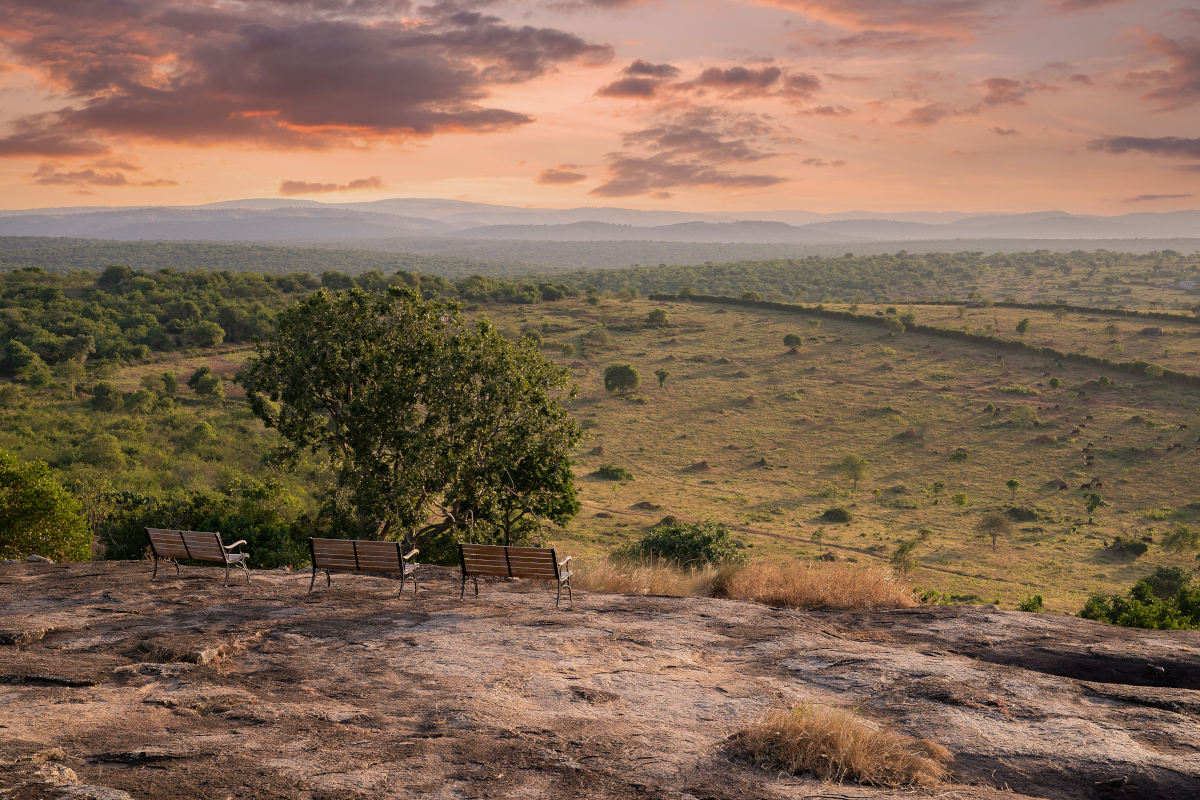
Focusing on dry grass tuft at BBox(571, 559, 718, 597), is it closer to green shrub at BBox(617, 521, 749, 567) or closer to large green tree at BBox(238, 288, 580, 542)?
large green tree at BBox(238, 288, 580, 542)

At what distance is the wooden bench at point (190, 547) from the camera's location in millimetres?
12289

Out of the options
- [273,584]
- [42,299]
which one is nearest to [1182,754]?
[273,584]

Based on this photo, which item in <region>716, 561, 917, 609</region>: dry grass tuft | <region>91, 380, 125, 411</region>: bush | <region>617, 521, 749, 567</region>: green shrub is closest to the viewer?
<region>716, 561, 917, 609</region>: dry grass tuft

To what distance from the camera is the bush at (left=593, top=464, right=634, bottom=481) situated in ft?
180

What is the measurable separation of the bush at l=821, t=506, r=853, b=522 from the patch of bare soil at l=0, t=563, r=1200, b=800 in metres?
36.1

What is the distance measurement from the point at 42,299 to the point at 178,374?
3482 centimetres

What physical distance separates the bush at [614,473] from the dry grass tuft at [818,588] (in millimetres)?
41089

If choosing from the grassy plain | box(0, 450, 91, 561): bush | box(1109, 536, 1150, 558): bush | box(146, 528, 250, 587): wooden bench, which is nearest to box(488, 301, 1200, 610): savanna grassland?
the grassy plain

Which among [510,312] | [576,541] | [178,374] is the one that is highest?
[510,312]

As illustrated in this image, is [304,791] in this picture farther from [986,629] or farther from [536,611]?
[986,629]

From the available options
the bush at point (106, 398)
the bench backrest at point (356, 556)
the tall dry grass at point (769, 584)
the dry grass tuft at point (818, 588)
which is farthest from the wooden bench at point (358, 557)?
the bush at point (106, 398)

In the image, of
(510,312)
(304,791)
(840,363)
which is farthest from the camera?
(510,312)

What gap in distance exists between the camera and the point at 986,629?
1110cm

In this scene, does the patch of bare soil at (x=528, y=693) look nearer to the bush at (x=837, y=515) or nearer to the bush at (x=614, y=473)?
the bush at (x=837, y=515)
